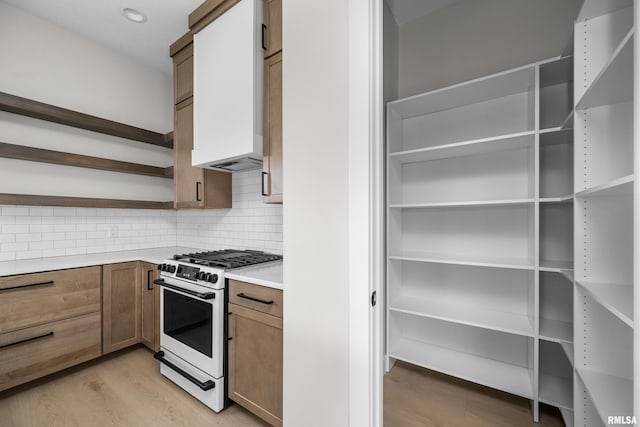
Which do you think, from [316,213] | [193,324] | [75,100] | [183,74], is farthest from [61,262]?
[316,213]

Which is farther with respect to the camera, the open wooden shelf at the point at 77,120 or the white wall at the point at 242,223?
the white wall at the point at 242,223

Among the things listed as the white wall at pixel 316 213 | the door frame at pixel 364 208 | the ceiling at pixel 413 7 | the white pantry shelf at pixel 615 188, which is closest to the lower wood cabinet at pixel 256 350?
the white wall at pixel 316 213

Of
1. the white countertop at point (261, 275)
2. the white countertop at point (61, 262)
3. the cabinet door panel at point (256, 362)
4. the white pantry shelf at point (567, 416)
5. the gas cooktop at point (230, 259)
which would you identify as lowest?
the white pantry shelf at point (567, 416)

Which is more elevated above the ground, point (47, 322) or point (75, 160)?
point (75, 160)

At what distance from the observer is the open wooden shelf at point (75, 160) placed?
210cm

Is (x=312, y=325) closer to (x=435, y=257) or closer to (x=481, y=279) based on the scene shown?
(x=435, y=257)

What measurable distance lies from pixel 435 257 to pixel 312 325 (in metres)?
1.24

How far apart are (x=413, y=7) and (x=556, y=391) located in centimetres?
289

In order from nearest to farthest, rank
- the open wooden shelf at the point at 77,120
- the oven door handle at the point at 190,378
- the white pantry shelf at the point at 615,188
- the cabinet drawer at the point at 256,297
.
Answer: the white pantry shelf at the point at 615,188 → the cabinet drawer at the point at 256,297 → the oven door handle at the point at 190,378 → the open wooden shelf at the point at 77,120

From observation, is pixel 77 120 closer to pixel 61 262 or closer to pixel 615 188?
pixel 61 262

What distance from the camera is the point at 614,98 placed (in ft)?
4.04

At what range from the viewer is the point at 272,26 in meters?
1.82

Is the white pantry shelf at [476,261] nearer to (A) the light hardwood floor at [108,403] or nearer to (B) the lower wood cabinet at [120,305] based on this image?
(A) the light hardwood floor at [108,403]

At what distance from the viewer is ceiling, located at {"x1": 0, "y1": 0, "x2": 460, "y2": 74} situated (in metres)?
2.15
